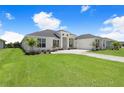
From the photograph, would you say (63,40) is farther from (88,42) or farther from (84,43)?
(88,42)

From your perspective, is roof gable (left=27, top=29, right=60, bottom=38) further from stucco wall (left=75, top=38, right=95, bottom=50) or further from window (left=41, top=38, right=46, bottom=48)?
stucco wall (left=75, top=38, right=95, bottom=50)

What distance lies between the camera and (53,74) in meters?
9.66

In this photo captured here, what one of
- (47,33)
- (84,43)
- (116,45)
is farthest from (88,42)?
(47,33)

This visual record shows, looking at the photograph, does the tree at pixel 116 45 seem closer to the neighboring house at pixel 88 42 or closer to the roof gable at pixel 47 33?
the neighboring house at pixel 88 42

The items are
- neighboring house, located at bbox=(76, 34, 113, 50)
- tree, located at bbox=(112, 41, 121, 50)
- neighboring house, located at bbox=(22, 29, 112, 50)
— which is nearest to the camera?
neighboring house, located at bbox=(22, 29, 112, 50)

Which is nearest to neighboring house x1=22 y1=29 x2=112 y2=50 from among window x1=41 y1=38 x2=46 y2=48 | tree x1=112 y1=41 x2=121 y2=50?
window x1=41 y1=38 x2=46 y2=48

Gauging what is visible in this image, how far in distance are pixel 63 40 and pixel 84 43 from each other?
415cm

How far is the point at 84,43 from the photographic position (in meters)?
29.9

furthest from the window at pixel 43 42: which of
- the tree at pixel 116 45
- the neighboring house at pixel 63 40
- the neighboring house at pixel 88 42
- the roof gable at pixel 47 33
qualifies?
the tree at pixel 116 45

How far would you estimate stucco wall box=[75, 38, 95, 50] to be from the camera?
1152 inches

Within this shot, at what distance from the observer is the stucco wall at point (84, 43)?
29.2 m
